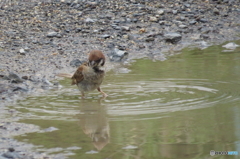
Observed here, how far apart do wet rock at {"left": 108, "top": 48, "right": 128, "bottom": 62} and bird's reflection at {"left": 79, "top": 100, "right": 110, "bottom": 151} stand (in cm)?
272

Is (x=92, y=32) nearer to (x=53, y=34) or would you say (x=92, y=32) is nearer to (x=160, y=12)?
(x=53, y=34)

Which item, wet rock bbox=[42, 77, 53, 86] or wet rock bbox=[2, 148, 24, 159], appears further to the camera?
wet rock bbox=[42, 77, 53, 86]

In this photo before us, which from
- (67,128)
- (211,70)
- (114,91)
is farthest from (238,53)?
(67,128)

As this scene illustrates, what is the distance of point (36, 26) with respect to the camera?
37.6 ft

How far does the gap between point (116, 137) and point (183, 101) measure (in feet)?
5.66

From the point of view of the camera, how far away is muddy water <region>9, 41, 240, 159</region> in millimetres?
4852

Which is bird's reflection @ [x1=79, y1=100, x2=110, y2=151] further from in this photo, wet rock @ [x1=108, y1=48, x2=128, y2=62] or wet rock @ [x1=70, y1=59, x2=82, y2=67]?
wet rock @ [x1=108, y1=48, x2=128, y2=62]

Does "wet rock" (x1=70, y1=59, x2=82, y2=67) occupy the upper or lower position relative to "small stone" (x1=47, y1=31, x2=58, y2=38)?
lower

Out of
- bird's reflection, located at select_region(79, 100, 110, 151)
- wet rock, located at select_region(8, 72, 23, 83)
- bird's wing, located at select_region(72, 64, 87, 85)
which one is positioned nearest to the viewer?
bird's reflection, located at select_region(79, 100, 110, 151)

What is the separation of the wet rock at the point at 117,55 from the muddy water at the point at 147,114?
607mm

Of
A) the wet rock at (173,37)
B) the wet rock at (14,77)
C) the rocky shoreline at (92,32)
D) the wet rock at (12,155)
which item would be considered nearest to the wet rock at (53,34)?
the rocky shoreline at (92,32)

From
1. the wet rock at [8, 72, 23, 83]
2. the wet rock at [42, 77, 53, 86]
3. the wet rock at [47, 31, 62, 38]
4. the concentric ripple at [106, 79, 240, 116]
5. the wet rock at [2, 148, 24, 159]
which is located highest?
the wet rock at [47, 31, 62, 38]

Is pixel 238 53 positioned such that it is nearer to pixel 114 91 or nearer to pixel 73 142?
pixel 114 91

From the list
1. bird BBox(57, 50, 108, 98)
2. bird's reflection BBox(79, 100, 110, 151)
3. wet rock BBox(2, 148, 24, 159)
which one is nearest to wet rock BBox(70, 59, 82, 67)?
bird BBox(57, 50, 108, 98)
